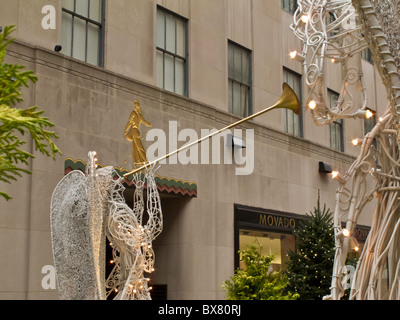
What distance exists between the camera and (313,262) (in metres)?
16.8

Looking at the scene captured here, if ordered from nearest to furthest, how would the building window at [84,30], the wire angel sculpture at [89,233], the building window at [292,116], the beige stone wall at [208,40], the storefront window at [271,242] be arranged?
the wire angel sculpture at [89,233]
the beige stone wall at [208,40]
the building window at [84,30]
the storefront window at [271,242]
the building window at [292,116]

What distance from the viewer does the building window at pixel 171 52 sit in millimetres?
19000

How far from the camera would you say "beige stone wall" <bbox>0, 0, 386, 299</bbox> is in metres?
14.7

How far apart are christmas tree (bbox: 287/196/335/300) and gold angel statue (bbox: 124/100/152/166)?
14.8 feet

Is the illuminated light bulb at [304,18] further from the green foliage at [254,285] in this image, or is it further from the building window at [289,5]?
the building window at [289,5]

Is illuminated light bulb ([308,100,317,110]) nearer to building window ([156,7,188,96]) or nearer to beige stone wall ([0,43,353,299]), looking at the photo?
beige stone wall ([0,43,353,299])

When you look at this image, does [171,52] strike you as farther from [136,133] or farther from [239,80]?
[136,133]

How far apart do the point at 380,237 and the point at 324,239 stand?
704 cm

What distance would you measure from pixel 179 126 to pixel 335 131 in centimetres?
1038

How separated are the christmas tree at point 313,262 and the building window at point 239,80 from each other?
5.56 metres

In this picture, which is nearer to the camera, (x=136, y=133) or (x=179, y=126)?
(x=136, y=133)

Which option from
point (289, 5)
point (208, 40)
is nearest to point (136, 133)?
point (208, 40)
